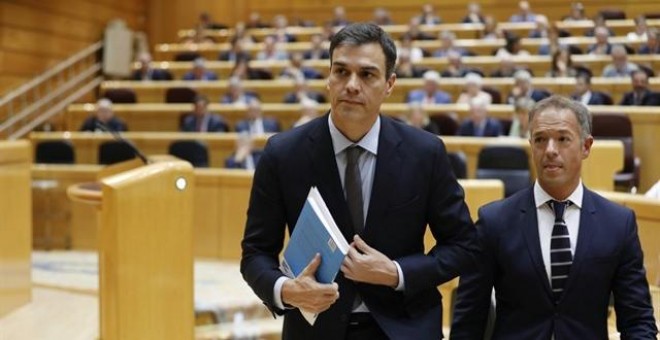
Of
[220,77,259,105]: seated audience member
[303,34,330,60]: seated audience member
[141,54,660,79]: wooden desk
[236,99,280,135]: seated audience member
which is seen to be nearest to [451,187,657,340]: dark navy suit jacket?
[236,99,280,135]: seated audience member

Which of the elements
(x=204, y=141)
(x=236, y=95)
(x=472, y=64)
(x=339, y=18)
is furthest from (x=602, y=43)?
(x=204, y=141)

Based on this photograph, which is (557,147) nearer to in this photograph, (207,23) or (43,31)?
(43,31)

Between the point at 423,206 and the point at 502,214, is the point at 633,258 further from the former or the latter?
the point at 423,206

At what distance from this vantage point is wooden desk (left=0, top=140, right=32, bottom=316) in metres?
3.55

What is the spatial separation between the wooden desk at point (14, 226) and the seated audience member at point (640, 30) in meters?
6.98

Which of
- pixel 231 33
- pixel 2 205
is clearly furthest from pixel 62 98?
pixel 2 205

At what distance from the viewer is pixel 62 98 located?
958 centimetres

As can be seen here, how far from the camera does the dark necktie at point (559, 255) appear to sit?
1.64 m

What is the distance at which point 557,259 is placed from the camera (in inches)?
64.8

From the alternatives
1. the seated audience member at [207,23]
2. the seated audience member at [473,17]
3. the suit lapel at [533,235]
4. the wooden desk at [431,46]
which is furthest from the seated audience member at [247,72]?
the suit lapel at [533,235]

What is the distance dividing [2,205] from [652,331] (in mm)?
2738

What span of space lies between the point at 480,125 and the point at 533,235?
4913mm

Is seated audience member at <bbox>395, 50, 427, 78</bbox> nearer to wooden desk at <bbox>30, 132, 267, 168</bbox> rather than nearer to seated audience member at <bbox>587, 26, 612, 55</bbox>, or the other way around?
seated audience member at <bbox>587, 26, 612, 55</bbox>

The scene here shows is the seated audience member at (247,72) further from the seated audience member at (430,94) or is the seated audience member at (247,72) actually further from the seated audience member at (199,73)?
the seated audience member at (430,94)
